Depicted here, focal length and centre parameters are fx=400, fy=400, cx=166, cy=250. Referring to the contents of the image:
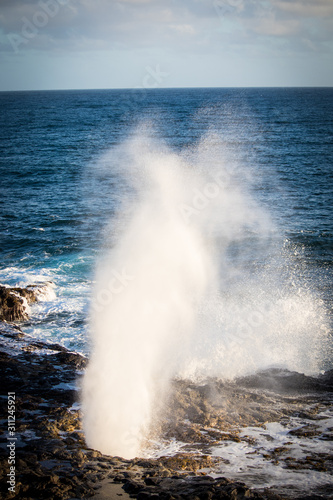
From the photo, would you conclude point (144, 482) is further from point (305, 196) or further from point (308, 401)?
point (305, 196)

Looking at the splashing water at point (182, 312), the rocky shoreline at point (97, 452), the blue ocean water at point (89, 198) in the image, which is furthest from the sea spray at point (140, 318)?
the blue ocean water at point (89, 198)

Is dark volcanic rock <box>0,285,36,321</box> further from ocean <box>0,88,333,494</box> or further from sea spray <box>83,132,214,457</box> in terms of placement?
sea spray <box>83,132,214,457</box>

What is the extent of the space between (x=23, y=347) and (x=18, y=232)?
13703 mm

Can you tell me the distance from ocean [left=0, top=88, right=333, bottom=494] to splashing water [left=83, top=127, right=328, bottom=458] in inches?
2.8

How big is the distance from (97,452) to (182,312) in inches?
312

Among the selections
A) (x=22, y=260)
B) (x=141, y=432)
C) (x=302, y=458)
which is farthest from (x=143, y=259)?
(x=302, y=458)

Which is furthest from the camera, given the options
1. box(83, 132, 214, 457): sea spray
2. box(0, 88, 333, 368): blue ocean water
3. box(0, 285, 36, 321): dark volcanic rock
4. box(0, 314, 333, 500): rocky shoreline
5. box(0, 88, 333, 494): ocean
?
box(0, 88, 333, 368): blue ocean water

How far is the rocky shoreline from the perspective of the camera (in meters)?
6.75

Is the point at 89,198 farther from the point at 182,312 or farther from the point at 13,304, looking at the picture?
the point at 182,312

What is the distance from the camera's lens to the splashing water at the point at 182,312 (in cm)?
1057

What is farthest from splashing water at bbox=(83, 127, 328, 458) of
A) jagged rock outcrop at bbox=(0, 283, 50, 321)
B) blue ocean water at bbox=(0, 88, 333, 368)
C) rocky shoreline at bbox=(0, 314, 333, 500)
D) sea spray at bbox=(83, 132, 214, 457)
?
jagged rock outcrop at bbox=(0, 283, 50, 321)

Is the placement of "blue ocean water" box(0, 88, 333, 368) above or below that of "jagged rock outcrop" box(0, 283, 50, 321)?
above

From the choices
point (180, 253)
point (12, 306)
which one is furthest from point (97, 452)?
point (180, 253)

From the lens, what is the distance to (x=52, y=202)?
31969mm
